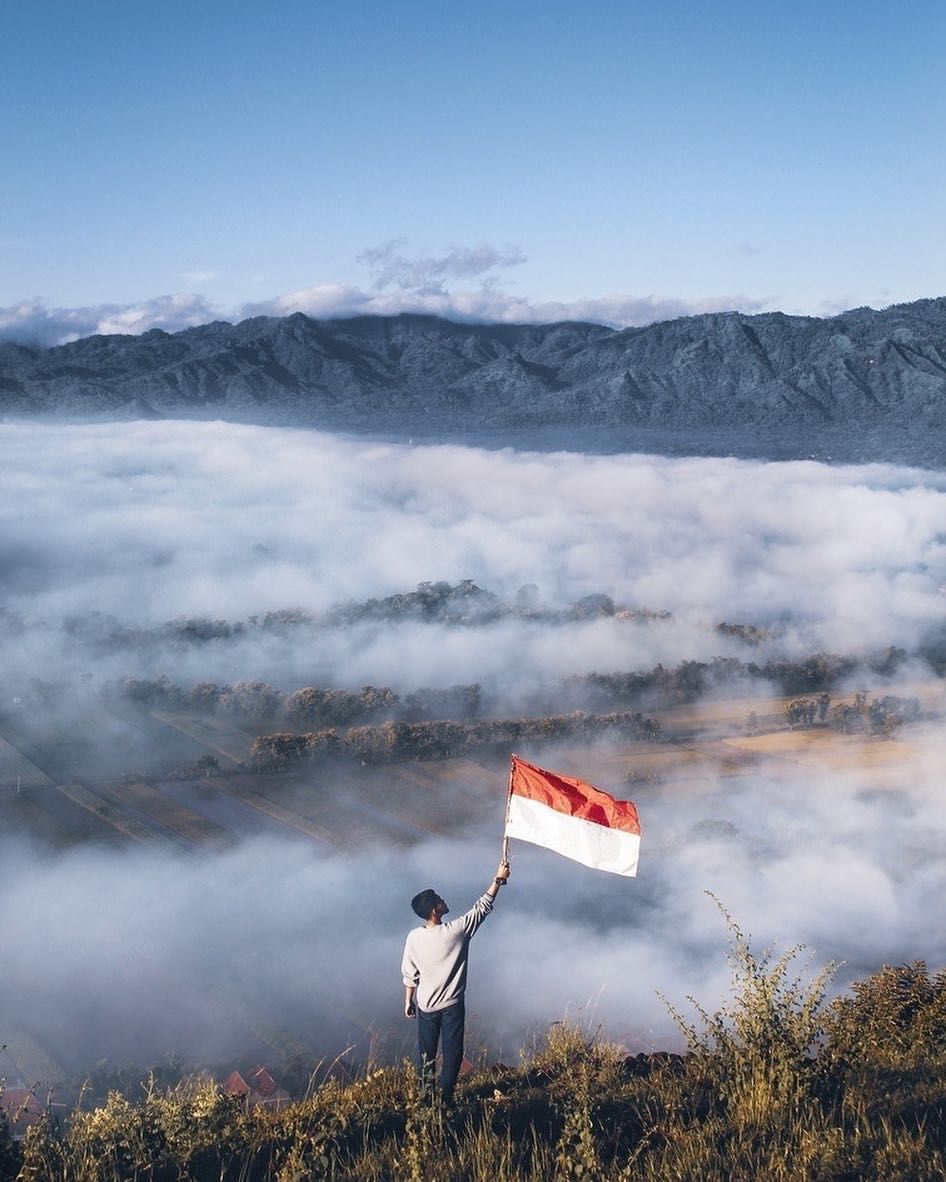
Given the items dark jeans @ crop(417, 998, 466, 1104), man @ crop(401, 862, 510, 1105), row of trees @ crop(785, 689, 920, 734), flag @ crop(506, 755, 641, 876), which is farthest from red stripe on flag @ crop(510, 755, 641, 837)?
row of trees @ crop(785, 689, 920, 734)

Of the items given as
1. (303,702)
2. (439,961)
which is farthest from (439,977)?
(303,702)

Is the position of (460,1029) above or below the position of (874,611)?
above

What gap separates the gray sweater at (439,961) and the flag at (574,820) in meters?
1.71

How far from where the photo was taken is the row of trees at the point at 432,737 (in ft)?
186

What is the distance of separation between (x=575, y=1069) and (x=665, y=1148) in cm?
288

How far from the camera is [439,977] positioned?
35.7 ft

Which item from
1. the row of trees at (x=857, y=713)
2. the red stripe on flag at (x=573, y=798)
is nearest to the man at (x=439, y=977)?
the red stripe on flag at (x=573, y=798)

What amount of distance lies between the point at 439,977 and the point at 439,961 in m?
0.17

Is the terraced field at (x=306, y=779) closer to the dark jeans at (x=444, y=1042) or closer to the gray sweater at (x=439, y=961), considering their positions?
the dark jeans at (x=444, y=1042)

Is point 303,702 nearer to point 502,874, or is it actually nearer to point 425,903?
point 502,874

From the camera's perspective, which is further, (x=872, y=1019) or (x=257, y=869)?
(x=257, y=869)

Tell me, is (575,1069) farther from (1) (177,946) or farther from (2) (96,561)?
(2) (96,561)

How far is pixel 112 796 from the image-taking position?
1959 inches

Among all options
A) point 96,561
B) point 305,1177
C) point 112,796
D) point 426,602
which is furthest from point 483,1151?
point 96,561
